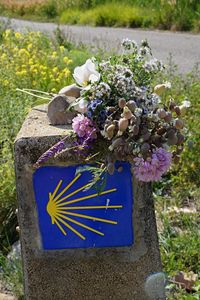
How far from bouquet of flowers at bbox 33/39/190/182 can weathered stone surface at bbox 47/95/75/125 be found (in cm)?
12

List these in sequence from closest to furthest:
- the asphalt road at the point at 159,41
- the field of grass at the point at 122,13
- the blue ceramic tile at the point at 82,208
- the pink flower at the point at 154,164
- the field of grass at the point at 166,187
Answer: the pink flower at the point at 154,164, the blue ceramic tile at the point at 82,208, the field of grass at the point at 166,187, the asphalt road at the point at 159,41, the field of grass at the point at 122,13

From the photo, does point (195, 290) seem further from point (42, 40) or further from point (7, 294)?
point (42, 40)

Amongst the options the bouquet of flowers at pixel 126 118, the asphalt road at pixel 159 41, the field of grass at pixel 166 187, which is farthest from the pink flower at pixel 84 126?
the asphalt road at pixel 159 41

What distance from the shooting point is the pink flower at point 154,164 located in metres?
2.44

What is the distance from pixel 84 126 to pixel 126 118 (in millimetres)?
212

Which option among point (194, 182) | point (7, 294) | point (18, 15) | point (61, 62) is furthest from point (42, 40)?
point (18, 15)

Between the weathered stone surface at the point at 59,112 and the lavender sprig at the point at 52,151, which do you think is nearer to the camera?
the lavender sprig at the point at 52,151

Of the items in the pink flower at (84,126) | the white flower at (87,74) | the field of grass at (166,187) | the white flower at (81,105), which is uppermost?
the white flower at (87,74)

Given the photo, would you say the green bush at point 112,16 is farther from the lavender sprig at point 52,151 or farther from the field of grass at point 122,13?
the lavender sprig at point 52,151

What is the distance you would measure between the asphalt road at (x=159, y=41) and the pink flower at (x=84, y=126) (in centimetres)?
705

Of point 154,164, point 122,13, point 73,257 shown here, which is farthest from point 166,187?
point 122,13

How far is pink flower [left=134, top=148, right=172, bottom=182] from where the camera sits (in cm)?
244

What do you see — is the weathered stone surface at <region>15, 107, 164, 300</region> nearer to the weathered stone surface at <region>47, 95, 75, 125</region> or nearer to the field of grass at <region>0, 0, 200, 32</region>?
the weathered stone surface at <region>47, 95, 75, 125</region>

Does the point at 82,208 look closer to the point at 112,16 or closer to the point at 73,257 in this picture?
the point at 73,257
